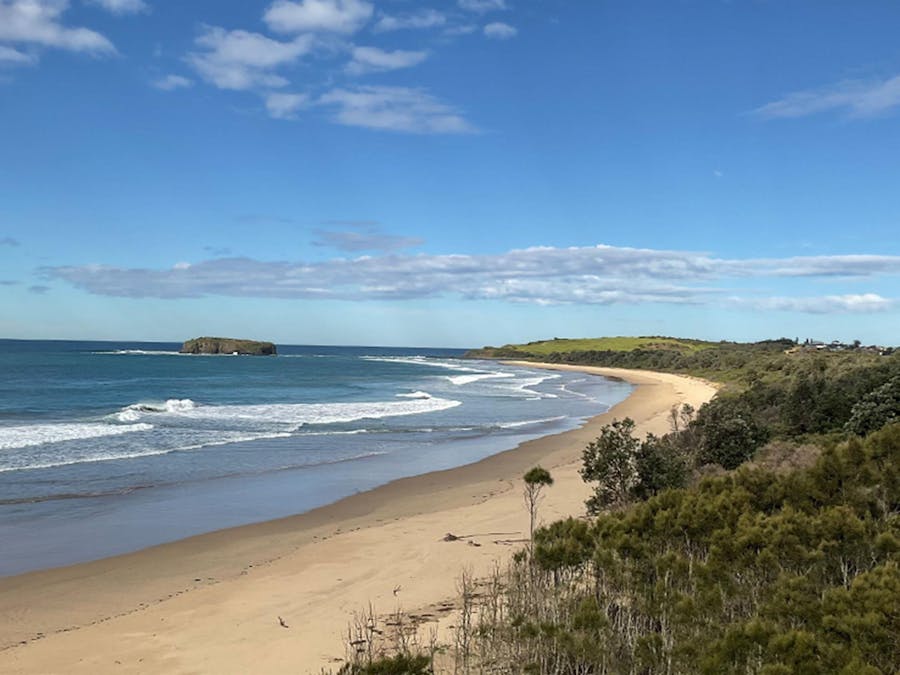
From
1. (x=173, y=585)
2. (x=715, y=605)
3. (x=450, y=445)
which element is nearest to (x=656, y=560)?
(x=715, y=605)

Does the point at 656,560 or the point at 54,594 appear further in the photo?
the point at 54,594

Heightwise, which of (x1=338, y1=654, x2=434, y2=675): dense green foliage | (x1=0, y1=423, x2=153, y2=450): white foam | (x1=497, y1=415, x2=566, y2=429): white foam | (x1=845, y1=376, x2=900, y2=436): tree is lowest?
(x1=497, y1=415, x2=566, y2=429): white foam

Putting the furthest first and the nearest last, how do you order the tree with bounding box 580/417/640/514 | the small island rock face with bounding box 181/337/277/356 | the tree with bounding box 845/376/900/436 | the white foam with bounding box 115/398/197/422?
the small island rock face with bounding box 181/337/277/356, the white foam with bounding box 115/398/197/422, the tree with bounding box 845/376/900/436, the tree with bounding box 580/417/640/514

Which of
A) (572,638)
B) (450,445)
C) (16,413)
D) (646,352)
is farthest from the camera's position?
(646,352)

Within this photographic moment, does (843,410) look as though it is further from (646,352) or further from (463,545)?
(646,352)

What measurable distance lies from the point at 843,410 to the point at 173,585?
19573 millimetres

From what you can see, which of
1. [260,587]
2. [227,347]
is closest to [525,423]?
[260,587]

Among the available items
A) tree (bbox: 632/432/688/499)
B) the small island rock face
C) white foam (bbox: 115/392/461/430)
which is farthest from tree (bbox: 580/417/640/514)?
the small island rock face

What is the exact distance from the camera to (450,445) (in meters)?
31.0

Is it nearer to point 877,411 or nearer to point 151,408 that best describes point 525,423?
point 151,408

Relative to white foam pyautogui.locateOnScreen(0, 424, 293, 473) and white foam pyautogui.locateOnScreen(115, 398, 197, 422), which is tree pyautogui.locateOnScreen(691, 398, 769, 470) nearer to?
white foam pyautogui.locateOnScreen(0, 424, 293, 473)

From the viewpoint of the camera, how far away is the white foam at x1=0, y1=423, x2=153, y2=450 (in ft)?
93.5

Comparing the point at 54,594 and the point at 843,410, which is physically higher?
the point at 843,410

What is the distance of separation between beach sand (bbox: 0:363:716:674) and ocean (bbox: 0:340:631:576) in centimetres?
145
